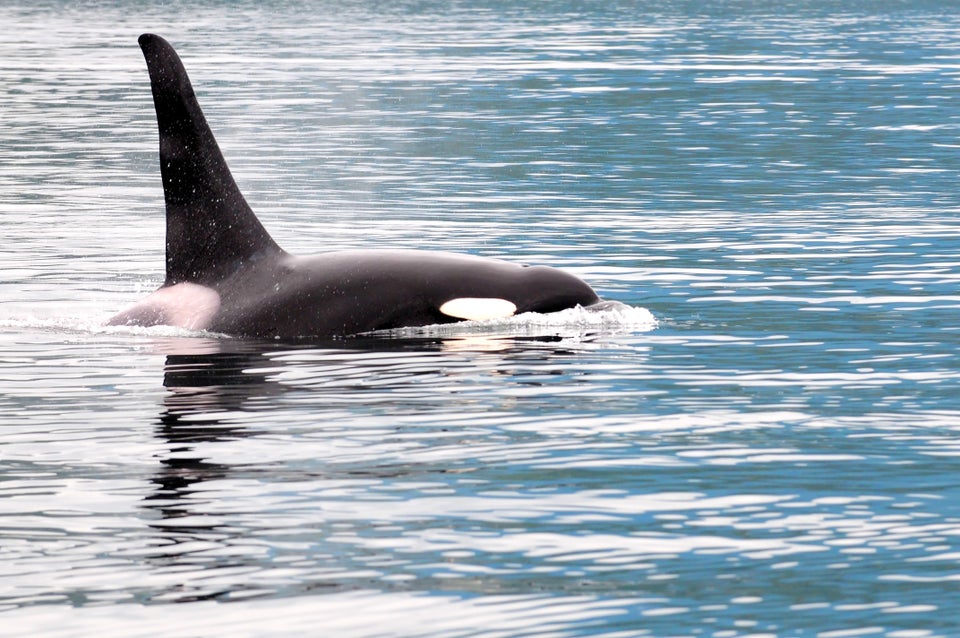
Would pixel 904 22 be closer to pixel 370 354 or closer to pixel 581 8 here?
pixel 581 8

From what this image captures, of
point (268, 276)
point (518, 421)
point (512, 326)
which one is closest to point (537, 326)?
point (512, 326)

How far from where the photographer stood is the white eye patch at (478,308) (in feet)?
45.7

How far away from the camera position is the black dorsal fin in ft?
47.3

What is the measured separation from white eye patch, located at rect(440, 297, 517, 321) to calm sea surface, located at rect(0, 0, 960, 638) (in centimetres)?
15

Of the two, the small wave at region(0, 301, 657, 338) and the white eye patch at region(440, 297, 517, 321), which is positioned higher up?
the white eye patch at region(440, 297, 517, 321)

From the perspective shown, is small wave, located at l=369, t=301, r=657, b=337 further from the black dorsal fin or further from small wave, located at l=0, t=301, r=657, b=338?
the black dorsal fin

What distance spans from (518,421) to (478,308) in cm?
285

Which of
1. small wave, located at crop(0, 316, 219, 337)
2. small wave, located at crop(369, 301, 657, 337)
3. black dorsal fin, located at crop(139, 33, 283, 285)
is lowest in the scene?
small wave, located at crop(0, 316, 219, 337)

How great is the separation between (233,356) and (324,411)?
2008mm

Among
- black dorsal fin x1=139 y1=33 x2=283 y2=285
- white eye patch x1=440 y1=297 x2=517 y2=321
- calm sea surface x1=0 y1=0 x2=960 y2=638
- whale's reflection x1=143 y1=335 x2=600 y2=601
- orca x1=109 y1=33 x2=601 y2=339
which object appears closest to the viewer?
calm sea surface x1=0 y1=0 x2=960 y2=638

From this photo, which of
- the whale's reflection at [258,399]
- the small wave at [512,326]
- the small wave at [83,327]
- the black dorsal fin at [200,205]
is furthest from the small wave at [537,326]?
the small wave at [83,327]

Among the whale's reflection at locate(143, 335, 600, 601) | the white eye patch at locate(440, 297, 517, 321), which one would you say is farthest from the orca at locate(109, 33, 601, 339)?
the whale's reflection at locate(143, 335, 600, 601)

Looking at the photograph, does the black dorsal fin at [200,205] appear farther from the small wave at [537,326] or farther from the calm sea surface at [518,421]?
the small wave at [537,326]

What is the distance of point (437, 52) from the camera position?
69.7 metres
